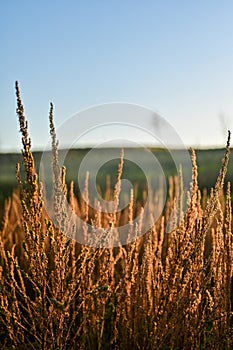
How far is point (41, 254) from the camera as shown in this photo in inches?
76.4

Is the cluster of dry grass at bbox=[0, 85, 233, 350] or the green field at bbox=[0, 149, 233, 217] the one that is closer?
the cluster of dry grass at bbox=[0, 85, 233, 350]

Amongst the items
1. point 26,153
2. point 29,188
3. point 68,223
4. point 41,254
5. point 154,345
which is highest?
point 26,153

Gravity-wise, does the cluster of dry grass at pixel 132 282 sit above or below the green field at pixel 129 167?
below

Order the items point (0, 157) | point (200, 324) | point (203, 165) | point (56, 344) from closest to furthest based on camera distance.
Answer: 1. point (56, 344)
2. point (200, 324)
3. point (0, 157)
4. point (203, 165)

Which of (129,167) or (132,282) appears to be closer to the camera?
(132,282)

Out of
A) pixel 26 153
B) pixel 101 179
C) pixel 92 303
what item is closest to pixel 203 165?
pixel 101 179

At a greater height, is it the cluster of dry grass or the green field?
the green field

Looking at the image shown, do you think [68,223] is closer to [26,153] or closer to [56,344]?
[26,153]

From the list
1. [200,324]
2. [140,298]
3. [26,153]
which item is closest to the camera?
[26,153]

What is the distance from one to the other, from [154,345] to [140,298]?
11.8 inches

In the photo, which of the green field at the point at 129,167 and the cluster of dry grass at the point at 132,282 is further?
the green field at the point at 129,167

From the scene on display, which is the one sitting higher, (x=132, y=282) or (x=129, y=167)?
(x=129, y=167)

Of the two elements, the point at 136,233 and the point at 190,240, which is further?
the point at 136,233

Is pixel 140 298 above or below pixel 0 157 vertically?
below
